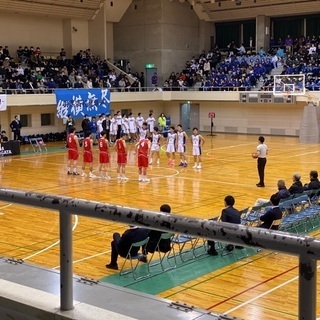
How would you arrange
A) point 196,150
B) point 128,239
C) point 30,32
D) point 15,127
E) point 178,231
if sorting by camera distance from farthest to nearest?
point 30,32
point 15,127
point 196,150
point 128,239
point 178,231

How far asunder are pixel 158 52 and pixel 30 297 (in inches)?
1694

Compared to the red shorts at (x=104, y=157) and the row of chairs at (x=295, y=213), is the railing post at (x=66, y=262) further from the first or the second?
the red shorts at (x=104, y=157)

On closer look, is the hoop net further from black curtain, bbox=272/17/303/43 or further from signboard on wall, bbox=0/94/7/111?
signboard on wall, bbox=0/94/7/111

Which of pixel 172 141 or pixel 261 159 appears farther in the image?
pixel 172 141

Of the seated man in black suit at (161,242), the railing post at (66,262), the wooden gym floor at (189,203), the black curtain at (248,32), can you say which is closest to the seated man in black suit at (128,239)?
the seated man in black suit at (161,242)

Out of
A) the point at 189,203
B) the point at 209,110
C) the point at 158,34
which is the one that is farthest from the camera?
the point at 158,34

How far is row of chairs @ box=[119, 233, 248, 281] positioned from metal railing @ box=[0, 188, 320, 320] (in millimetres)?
5985

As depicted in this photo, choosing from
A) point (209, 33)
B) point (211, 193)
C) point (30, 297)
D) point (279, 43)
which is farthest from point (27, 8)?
point (30, 297)

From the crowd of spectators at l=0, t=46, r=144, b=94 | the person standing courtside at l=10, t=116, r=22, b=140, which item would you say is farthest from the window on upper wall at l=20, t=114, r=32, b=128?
the person standing courtside at l=10, t=116, r=22, b=140

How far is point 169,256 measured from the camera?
10375mm

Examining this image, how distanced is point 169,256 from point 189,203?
20.3 feet

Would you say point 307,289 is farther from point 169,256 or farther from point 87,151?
point 87,151

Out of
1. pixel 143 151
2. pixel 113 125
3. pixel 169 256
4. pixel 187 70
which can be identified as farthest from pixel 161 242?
pixel 187 70

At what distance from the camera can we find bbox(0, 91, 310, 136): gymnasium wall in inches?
1432
